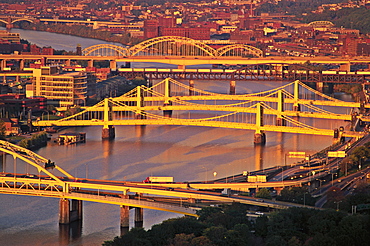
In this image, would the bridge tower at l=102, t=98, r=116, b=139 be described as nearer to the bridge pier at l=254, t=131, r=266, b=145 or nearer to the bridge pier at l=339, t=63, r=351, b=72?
the bridge pier at l=254, t=131, r=266, b=145

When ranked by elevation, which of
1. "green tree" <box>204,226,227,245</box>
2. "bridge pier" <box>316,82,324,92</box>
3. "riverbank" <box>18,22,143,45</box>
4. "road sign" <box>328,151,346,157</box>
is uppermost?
"riverbank" <box>18,22,143,45</box>

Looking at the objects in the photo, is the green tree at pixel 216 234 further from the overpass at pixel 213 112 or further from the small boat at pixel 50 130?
the small boat at pixel 50 130

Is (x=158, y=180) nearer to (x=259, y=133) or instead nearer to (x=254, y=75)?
(x=259, y=133)

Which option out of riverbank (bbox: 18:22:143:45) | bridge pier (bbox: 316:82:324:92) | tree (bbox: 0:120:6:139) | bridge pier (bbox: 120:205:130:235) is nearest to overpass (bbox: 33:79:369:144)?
tree (bbox: 0:120:6:139)

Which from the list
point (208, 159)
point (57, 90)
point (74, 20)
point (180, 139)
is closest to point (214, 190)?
point (208, 159)

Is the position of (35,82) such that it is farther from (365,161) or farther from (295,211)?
(295,211)

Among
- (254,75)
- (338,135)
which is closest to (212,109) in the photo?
(338,135)

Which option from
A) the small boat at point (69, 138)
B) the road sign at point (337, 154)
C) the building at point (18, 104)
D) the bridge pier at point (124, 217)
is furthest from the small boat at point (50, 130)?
the bridge pier at point (124, 217)
